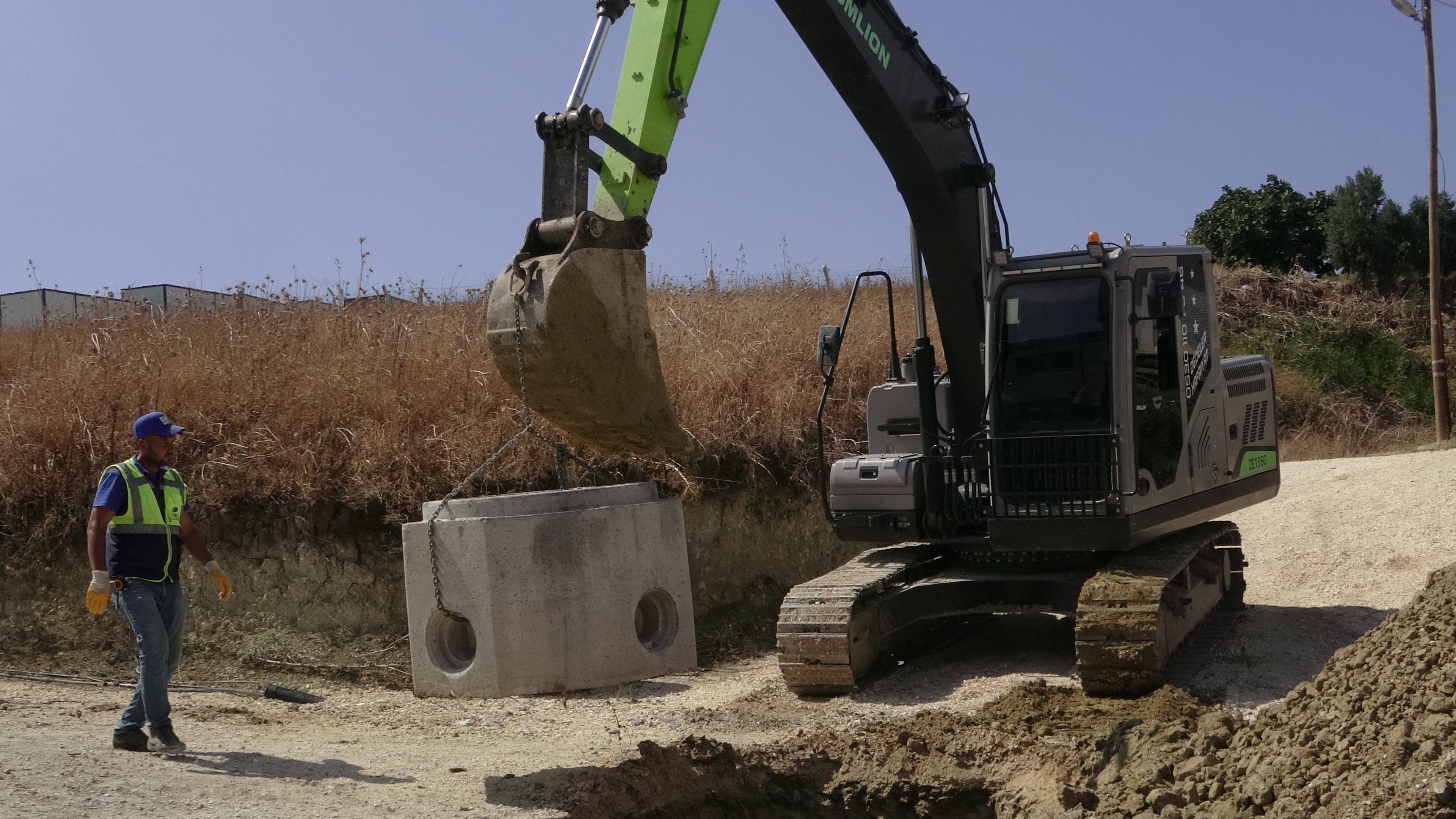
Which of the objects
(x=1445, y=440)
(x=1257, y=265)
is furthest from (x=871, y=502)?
(x=1257, y=265)

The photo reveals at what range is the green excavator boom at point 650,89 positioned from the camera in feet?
17.7

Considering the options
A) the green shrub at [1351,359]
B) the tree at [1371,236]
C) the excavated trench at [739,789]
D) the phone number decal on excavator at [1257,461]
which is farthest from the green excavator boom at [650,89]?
the tree at [1371,236]

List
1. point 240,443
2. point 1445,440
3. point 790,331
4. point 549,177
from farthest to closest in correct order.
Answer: point 1445,440, point 790,331, point 240,443, point 549,177

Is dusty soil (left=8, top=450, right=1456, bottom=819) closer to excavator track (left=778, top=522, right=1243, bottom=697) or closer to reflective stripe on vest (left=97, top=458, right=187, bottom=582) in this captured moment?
excavator track (left=778, top=522, right=1243, bottom=697)

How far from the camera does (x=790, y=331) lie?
15.2 meters

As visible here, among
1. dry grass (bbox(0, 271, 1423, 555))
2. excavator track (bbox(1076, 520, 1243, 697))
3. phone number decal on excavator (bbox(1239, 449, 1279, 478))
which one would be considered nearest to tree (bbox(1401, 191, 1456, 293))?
dry grass (bbox(0, 271, 1423, 555))

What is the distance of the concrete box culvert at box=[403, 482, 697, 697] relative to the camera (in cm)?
684

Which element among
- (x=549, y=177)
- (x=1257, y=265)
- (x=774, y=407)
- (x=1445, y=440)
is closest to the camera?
(x=549, y=177)

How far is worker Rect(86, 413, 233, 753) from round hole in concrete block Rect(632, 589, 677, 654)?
2.62m

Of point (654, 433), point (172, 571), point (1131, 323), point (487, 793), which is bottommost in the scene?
point (487, 793)

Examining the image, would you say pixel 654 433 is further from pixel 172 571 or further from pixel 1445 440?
pixel 1445 440

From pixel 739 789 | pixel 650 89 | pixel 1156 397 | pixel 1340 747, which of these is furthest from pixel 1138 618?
pixel 650 89

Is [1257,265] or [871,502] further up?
[1257,265]

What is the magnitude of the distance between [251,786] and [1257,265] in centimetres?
2807
